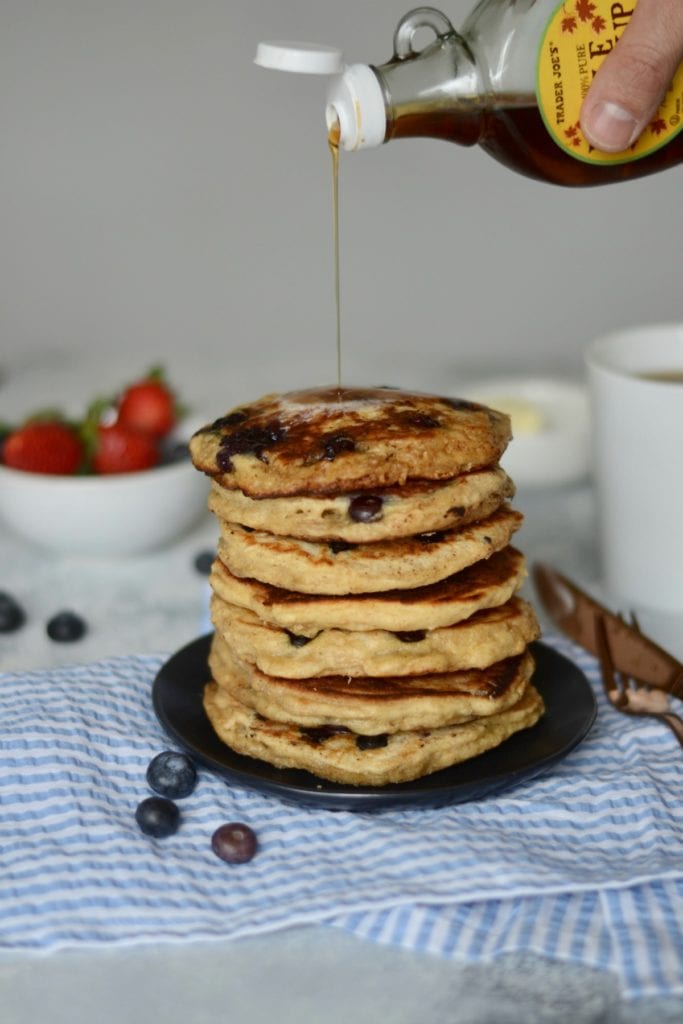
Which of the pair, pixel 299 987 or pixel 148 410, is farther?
pixel 148 410

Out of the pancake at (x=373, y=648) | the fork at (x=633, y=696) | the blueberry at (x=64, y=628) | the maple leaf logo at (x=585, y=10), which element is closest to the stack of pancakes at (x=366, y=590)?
the pancake at (x=373, y=648)

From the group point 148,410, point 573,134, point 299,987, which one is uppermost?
point 573,134

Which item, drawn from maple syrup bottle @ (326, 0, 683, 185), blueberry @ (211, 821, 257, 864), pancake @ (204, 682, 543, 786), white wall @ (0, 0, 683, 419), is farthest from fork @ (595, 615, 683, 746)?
white wall @ (0, 0, 683, 419)

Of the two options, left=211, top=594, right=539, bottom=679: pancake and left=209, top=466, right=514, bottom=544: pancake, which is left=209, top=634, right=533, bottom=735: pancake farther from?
left=209, top=466, right=514, bottom=544: pancake

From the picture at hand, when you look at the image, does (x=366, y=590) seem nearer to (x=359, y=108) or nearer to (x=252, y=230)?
(x=359, y=108)

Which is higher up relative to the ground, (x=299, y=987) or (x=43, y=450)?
(x=43, y=450)

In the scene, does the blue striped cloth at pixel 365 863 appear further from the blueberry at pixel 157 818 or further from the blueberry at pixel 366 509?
the blueberry at pixel 366 509

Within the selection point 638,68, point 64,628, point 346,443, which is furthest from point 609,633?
point 64,628
